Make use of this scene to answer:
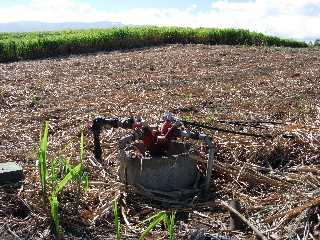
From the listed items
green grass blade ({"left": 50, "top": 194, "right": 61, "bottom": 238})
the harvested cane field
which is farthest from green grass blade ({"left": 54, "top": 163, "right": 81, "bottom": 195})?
the harvested cane field

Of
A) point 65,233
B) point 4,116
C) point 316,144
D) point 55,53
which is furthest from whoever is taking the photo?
point 55,53

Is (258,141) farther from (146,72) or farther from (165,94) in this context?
(146,72)

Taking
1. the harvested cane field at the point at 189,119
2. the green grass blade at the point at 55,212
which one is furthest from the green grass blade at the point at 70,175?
the harvested cane field at the point at 189,119

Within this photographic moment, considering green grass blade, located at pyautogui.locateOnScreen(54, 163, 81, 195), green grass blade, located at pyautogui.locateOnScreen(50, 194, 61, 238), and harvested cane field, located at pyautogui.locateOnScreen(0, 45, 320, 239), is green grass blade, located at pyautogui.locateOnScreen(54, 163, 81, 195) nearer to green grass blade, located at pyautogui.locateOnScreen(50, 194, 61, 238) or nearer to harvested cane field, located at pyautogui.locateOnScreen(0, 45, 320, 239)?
green grass blade, located at pyautogui.locateOnScreen(50, 194, 61, 238)

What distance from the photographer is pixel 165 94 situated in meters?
8.11

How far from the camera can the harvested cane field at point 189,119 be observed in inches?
141

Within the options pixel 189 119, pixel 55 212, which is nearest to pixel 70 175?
pixel 55 212

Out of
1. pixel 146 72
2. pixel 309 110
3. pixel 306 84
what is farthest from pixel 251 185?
pixel 146 72

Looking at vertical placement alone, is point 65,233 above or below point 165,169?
below

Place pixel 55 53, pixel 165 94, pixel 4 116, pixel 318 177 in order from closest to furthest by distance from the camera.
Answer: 1. pixel 318 177
2. pixel 4 116
3. pixel 165 94
4. pixel 55 53

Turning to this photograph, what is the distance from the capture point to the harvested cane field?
11.7 ft

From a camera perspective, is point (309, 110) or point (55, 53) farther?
point (55, 53)

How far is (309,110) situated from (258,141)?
1.73 meters

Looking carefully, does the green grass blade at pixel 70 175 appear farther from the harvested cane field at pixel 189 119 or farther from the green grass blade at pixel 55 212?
the harvested cane field at pixel 189 119
